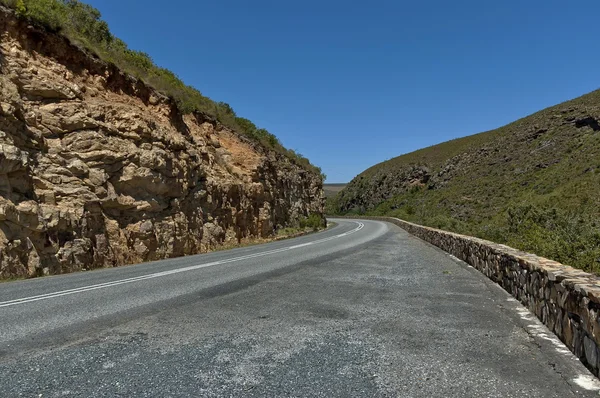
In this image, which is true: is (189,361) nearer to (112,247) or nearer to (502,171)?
(112,247)

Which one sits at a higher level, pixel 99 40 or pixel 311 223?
pixel 99 40

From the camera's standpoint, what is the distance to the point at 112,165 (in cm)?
1572

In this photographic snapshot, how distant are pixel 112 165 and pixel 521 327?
14.8 metres

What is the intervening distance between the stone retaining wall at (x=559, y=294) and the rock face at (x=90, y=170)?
11.9 meters

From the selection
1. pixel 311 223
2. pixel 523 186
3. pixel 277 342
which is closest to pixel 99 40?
pixel 277 342

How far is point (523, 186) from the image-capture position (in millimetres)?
45531

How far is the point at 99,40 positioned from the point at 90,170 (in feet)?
32.9

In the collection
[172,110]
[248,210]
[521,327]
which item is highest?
[172,110]

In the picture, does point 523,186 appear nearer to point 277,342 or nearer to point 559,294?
point 559,294

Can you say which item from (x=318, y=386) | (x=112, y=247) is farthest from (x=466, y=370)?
(x=112, y=247)

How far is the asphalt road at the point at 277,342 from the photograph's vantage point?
356cm

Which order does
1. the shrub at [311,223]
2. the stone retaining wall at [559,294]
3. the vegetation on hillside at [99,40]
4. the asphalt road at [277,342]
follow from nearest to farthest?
the asphalt road at [277,342], the stone retaining wall at [559,294], the vegetation on hillside at [99,40], the shrub at [311,223]

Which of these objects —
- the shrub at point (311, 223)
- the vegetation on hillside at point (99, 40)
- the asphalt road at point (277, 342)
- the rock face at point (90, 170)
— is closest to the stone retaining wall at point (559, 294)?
the asphalt road at point (277, 342)

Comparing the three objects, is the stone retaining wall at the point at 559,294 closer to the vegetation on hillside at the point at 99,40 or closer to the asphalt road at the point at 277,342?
the asphalt road at the point at 277,342
